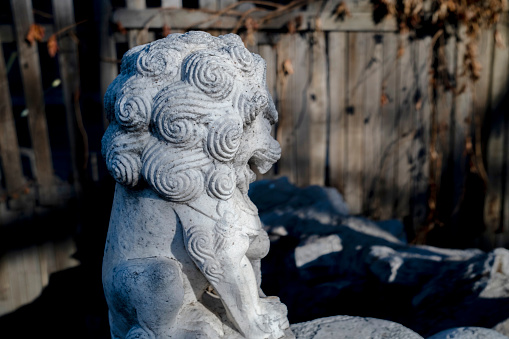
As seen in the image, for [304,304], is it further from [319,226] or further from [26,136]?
[26,136]

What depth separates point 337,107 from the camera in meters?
3.89

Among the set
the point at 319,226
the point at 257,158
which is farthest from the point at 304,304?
the point at 257,158

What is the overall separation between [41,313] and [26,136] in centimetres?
409

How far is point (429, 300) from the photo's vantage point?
9.03 feet

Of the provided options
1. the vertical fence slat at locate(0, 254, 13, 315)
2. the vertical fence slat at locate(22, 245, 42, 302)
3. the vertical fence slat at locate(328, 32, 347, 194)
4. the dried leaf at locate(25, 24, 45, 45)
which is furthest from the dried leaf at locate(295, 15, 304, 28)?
the vertical fence slat at locate(0, 254, 13, 315)

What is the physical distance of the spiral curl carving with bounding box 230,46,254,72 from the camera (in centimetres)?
177

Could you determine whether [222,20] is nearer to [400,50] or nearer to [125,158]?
[400,50]

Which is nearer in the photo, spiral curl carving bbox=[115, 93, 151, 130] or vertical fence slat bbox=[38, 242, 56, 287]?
spiral curl carving bbox=[115, 93, 151, 130]

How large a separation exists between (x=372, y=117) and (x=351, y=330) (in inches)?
88.3

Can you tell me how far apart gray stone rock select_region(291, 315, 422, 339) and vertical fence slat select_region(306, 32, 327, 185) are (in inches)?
A: 77.2

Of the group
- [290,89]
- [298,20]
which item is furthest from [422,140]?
[298,20]

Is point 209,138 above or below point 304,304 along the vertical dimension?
above

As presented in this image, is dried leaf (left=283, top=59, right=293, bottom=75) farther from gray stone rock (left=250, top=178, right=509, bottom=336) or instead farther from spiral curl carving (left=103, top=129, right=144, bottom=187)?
spiral curl carving (left=103, top=129, right=144, bottom=187)

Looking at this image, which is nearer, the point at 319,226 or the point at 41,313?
the point at 319,226
